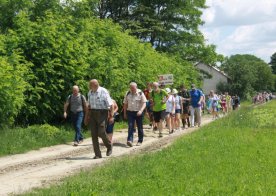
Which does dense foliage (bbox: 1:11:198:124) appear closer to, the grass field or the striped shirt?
the grass field

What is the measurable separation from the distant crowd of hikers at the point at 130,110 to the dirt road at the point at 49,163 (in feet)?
1.68

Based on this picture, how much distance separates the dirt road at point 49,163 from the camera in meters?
9.43

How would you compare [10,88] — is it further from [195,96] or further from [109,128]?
[195,96]

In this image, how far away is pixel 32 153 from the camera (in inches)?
538

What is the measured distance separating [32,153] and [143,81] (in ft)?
40.7

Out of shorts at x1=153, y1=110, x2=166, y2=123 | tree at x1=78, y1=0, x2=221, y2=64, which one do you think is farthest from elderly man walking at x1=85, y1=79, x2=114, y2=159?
tree at x1=78, y1=0, x2=221, y2=64

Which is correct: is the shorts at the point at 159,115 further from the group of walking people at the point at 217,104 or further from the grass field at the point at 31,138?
the group of walking people at the point at 217,104

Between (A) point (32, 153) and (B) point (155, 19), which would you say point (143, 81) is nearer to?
(A) point (32, 153)

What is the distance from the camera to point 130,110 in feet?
47.9

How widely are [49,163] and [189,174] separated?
170 inches

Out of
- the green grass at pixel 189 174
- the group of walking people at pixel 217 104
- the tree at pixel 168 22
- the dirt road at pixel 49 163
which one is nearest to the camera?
the green grass at pixel 189 174

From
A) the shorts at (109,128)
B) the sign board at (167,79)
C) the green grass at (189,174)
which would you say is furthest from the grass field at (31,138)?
the sign board at (167,79)

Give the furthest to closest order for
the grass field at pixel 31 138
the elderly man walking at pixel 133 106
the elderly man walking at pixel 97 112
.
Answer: the elderly man walking at pixel 133 106, the grass field at pixel 31 138, the elderly man walking at pixel 97 112

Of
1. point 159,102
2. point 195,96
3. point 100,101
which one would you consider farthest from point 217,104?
point 100,101
